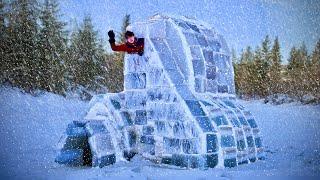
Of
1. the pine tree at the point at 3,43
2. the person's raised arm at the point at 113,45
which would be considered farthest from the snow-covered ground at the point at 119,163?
the person's raised arm at the point at 113,45

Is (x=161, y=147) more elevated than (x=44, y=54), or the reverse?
(x=44, y=54)

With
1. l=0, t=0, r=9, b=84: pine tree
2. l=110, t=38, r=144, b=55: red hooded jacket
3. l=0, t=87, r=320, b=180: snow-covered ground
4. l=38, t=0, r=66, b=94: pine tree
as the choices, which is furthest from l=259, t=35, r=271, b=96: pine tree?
l=0, t=0, r=9, b=84: pine tree

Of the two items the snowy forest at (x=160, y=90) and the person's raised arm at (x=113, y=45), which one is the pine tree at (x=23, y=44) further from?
the person's raised arm at (x=113, y=45)

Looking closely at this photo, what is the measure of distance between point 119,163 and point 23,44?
89cm

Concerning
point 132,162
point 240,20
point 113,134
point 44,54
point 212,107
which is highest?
point 240,20

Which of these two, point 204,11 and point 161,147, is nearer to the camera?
point 161,147

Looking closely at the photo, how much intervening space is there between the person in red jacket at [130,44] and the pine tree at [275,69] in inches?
31.7

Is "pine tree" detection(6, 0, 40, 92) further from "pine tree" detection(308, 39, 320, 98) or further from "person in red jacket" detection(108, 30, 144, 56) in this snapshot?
"pine tree" detection(308, 39, 320, 98)

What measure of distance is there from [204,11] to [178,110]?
0.70 meters

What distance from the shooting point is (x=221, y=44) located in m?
2.47

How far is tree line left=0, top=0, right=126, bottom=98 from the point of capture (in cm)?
232

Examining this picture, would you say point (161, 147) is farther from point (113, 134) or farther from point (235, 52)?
point (235, 52)

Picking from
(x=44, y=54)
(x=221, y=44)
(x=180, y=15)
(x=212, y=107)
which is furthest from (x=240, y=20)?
(x=44, y=54)

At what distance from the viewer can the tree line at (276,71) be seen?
242 cm
